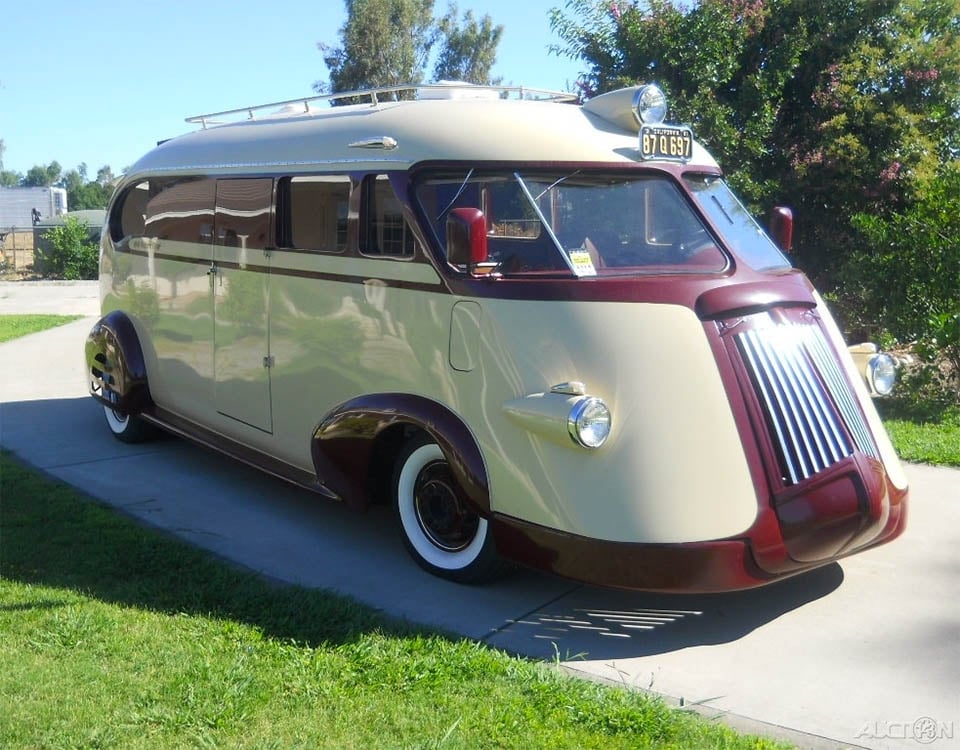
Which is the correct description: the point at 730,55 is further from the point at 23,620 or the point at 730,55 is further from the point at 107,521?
the point at 23,620

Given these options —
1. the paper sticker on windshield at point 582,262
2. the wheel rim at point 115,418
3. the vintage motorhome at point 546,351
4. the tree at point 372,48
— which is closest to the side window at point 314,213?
the vintage motorhome at point 546,351

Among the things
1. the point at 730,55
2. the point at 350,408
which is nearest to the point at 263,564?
the point at 350,408

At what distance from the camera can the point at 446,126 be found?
5.27 m

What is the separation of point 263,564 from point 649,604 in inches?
A: 82.6

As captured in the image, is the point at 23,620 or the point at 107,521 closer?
the point at 23,620

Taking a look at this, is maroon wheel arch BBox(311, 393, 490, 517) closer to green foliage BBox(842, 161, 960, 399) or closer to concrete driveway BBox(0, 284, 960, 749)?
concrete driveway BBox(0, 284, 960, 749)

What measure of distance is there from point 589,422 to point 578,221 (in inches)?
44.4

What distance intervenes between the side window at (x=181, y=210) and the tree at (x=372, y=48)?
28958 mm

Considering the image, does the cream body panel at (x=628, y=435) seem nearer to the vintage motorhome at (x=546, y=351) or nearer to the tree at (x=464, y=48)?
the vintage motorhome at (x=546, y=351)

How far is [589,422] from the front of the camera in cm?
444

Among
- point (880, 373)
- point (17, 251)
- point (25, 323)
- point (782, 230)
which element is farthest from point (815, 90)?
point (17, 251)

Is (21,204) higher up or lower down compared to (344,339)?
higher up

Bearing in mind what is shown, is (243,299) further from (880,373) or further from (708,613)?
(880,373)

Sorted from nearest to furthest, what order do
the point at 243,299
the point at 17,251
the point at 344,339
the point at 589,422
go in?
the point at 589,422
the point at 344,339
the point at 243,299
the point at 17,251
